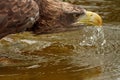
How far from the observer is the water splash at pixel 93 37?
7.71 metres

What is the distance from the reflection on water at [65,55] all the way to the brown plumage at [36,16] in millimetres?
399

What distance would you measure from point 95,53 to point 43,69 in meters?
1.01

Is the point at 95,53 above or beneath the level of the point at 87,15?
beneath

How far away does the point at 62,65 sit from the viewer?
663 centimetres

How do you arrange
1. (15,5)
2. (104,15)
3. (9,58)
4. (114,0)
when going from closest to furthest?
1. (15,5)
2. (9,58)
3. (104,15)
4. (114,0)

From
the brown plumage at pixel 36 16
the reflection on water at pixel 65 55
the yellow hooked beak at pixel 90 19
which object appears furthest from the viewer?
the yellow hooked beak at pixel 90 19

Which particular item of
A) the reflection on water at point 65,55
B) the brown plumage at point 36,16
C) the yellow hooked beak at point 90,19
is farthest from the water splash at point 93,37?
the brown plumage at point 36,16

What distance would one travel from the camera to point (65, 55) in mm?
7117

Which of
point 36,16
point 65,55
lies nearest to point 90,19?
point 65,55

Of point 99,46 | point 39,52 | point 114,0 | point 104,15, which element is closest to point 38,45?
point 39,52

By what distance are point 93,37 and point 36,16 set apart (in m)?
1.60

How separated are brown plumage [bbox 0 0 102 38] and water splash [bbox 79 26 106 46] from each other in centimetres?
42

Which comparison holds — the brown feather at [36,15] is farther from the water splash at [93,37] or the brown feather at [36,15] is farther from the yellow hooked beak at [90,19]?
the water splash at [93,37]

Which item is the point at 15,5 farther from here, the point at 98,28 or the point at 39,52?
the point at 98,28
